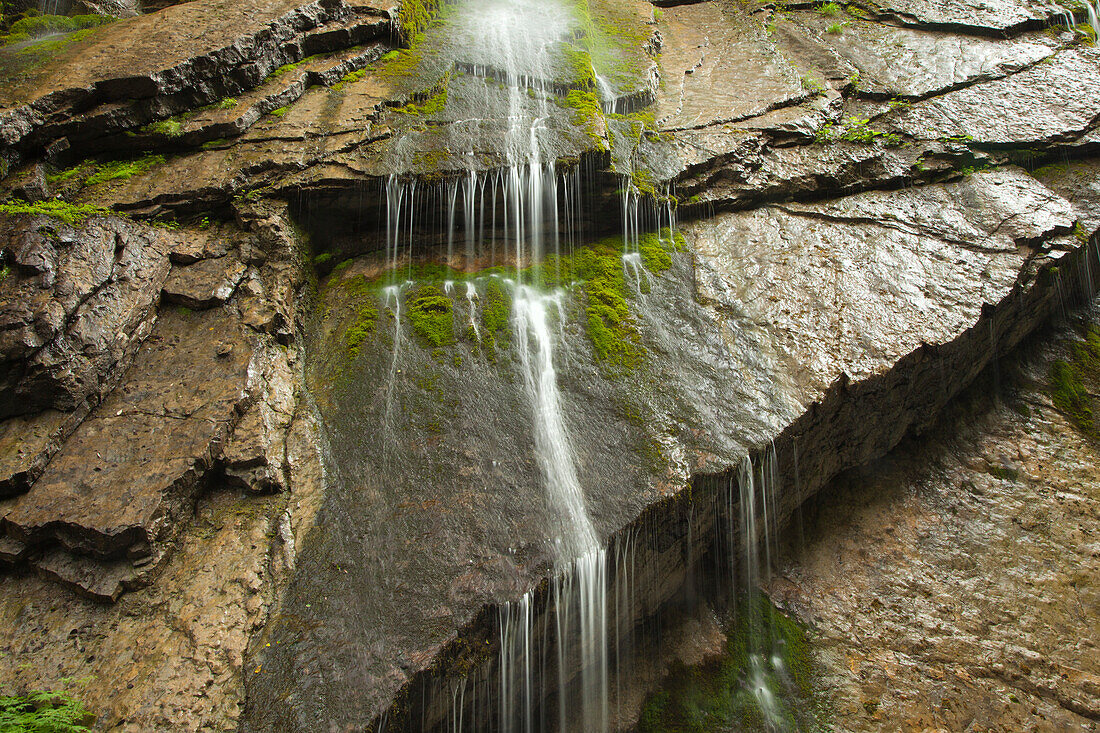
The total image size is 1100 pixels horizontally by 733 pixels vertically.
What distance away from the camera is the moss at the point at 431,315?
17.5ft

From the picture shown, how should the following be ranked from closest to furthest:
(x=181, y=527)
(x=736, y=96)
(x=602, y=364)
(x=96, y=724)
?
(x=96, y=724) < (x=181, y=527) < (x=602, y=364) < (x=736, y=96)

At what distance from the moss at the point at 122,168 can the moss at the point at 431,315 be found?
356 centimetres

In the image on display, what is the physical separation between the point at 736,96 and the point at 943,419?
5634 millimetres

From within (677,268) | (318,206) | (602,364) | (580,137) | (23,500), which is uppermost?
(580,137)

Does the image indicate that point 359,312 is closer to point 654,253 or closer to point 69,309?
point 69,309

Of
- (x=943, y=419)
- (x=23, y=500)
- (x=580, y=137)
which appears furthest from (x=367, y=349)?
(x=943, y=419)

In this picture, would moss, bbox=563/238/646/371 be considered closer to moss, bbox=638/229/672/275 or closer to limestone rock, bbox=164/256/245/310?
moss, bbox=638/229/672/275

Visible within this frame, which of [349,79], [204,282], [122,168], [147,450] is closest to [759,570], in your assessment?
[147,450]

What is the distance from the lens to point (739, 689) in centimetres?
450

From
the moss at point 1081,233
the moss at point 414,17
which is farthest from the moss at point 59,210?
the moss at point 1081,233

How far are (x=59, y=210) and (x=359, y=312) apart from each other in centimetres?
292

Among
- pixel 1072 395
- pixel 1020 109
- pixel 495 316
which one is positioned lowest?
pixel 1072 395

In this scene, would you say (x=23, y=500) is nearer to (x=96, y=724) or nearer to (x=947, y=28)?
(x=96, y=724)

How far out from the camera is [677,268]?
19.7 feet
